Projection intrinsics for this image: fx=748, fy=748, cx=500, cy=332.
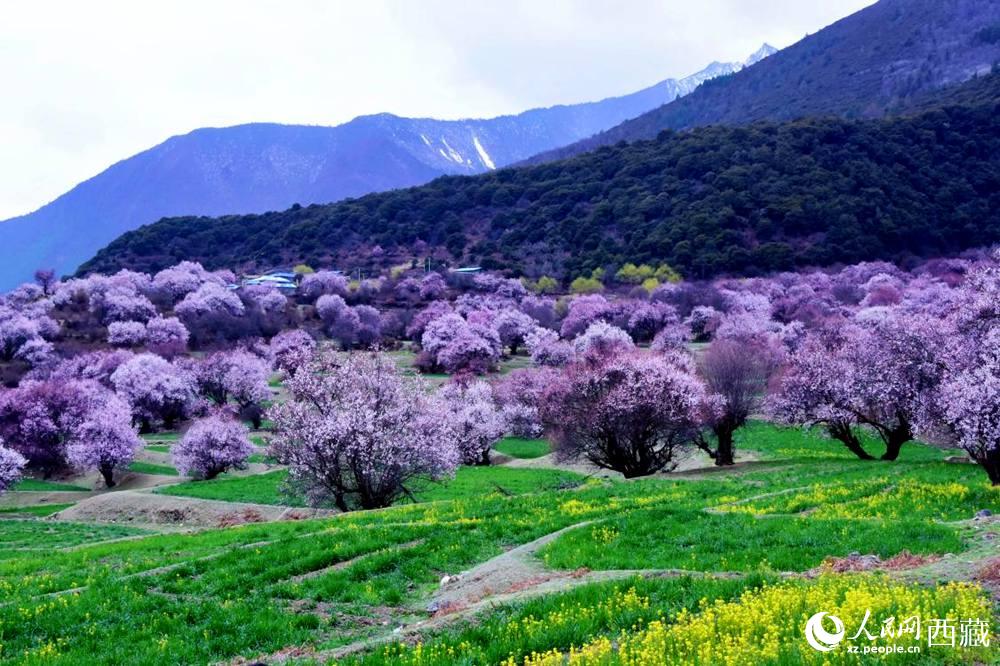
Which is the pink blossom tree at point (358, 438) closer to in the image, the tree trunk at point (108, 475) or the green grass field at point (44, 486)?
the tree trunk at point (108, 475)

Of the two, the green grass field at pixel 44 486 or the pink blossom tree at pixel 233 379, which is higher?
the pink blossom tree at pixel 233 379

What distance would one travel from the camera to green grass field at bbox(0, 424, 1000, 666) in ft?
28.1

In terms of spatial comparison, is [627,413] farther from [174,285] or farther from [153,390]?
[174,285]

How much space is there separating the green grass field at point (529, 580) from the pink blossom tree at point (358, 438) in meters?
6.43

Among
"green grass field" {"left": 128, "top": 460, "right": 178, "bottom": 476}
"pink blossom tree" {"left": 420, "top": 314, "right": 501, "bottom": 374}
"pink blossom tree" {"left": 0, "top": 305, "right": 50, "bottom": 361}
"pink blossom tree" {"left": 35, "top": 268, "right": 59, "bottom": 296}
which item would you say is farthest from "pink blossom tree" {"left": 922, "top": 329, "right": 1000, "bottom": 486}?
"pink blossom tree" {"left": 35, "top": 268, "right": 59, "bottom": 296}

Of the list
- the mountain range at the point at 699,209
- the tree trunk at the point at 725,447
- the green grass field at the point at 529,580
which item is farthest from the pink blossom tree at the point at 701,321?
the green grass field at the point at 529,580

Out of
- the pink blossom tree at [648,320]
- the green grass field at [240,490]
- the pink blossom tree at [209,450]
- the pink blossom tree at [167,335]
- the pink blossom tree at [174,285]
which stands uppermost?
the pink blossom tree at [174,285]

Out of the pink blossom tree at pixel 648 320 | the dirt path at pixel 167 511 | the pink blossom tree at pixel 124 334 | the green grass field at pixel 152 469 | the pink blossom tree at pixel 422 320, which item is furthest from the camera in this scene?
the pink blossom tree at pixel 422 320

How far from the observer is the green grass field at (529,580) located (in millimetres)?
8562

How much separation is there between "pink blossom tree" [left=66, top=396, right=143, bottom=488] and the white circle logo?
5094 cm

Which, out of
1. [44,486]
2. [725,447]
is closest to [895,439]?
[725,447]

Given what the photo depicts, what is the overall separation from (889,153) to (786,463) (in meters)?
127

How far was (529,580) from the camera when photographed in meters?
12.9
